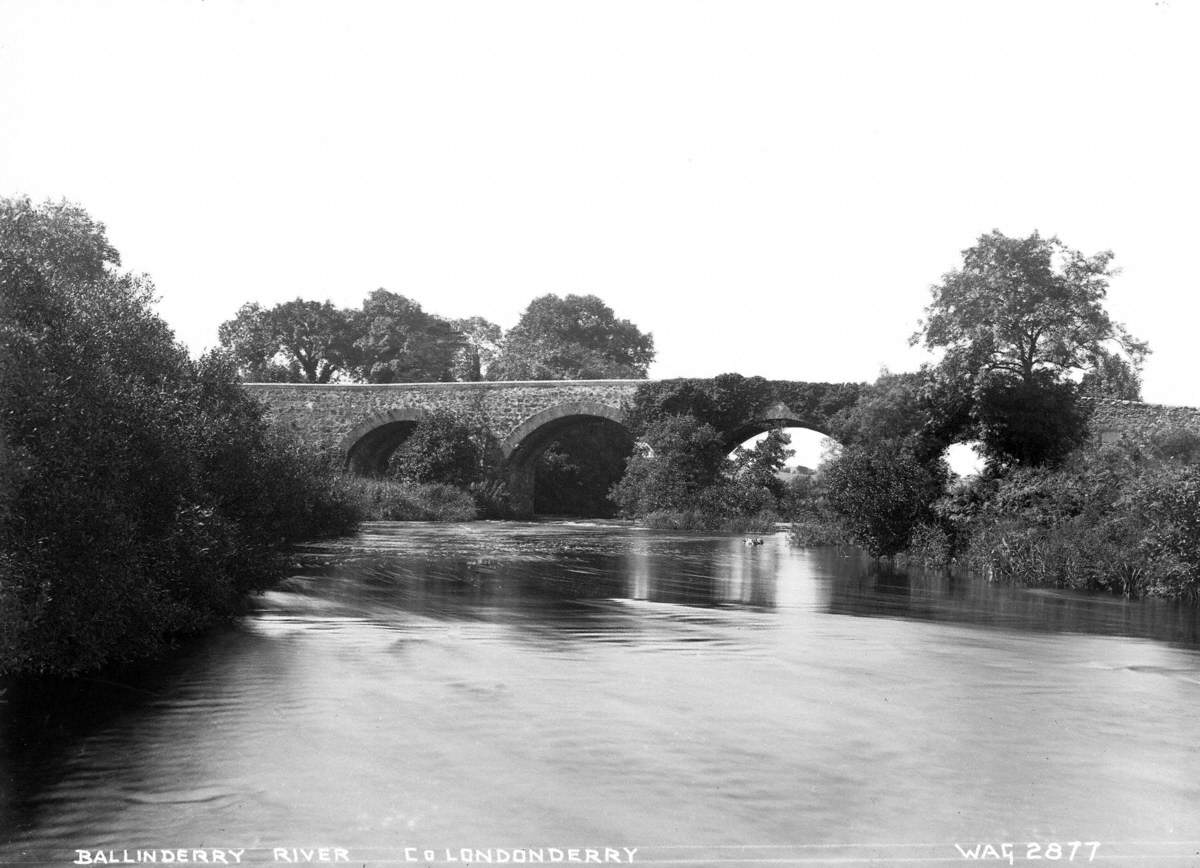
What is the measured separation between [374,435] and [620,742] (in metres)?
35.5

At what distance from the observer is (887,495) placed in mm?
22844

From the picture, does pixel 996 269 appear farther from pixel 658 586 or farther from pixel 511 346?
pixel 511 346

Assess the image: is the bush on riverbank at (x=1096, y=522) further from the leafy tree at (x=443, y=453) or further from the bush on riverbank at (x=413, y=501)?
the leafy tree at (x=443, y=453)

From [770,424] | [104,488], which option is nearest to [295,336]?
[770,424]

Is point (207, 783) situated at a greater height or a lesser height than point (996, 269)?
→ lesser

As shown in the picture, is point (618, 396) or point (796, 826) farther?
point (618, 396)

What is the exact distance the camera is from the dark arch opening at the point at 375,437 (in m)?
41.4

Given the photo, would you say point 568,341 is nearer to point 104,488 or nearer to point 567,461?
point 567,461

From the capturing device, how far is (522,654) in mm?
11055

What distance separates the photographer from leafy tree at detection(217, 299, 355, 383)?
2434 inches

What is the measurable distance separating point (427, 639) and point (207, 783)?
5320 mm

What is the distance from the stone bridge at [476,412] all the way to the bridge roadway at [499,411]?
0.11ft

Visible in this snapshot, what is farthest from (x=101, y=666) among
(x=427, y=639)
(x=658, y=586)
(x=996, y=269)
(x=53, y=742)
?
(x=996, y=269)

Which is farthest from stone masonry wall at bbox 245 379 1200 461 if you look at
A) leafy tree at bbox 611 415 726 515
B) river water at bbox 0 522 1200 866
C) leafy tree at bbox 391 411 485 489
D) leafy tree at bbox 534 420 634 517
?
river water at bbox 0 522 1200 866
